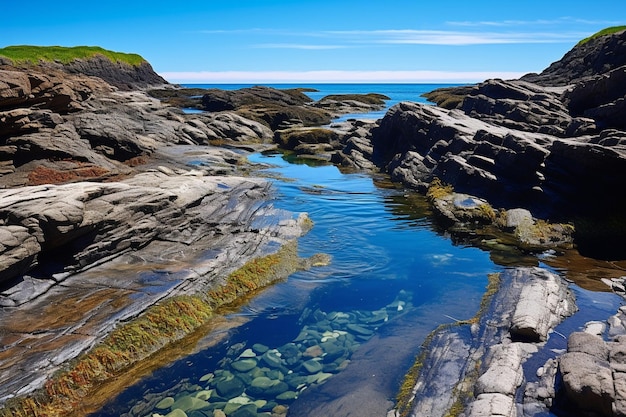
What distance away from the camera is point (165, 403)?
13.6 m

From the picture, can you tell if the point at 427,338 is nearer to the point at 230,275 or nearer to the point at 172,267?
the point at 230,275

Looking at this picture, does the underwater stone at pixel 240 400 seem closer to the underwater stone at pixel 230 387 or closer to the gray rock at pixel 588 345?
the underwater stone at pixel 230 387

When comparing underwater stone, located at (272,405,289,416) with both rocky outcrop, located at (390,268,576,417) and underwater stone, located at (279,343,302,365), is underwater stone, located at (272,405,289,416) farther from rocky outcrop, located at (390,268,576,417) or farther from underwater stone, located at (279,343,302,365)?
rocky outcrop, located at (390,268,576,417)

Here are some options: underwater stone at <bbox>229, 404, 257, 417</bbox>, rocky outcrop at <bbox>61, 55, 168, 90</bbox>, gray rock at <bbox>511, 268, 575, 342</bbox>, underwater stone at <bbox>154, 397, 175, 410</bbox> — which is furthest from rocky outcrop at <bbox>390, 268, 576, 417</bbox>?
rocky outcrop at <bbox>61, 55, 168, 90</bbox>

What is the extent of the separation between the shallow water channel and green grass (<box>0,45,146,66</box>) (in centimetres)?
12211

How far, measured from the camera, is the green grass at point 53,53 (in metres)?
123

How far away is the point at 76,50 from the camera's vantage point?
155 m

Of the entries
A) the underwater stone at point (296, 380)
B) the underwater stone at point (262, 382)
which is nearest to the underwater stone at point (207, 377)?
the underwater stone at point (262, 382)

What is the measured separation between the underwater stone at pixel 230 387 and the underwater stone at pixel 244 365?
0.54 metres

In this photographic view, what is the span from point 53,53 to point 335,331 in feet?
515

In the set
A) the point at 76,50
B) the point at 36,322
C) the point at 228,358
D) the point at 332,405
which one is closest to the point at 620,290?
the point at 332,405

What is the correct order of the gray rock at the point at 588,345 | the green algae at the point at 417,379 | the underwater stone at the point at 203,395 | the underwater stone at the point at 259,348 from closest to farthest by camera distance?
the green algae at the point at 417,379, the gray rock at the point at 588,345, the underwater stone at the point at 203,395, the underwater stone at the point at 259,348

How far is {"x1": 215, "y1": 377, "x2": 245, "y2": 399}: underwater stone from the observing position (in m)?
14.2

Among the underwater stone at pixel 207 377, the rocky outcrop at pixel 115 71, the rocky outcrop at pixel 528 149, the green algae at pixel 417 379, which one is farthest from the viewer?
the rocky outcrop at pixel 115 71
